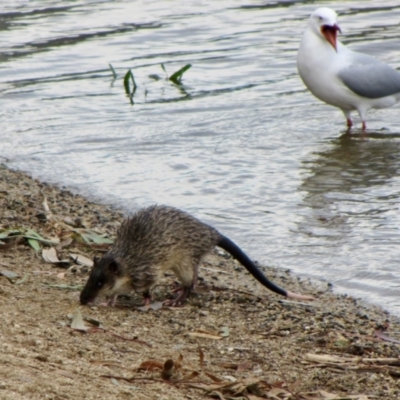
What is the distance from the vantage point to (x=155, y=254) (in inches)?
206

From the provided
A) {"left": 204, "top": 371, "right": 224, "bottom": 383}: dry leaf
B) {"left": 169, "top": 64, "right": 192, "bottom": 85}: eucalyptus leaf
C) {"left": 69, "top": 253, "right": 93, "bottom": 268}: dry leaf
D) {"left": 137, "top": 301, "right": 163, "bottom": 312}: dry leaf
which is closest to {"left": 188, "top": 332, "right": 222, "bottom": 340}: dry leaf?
{"left": 137, "top": 301, "right": 163, "bottom": 312}: dry leaf

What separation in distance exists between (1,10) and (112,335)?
1300 cm

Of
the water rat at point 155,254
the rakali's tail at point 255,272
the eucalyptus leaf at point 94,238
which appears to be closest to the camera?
the water rat at point 155,254

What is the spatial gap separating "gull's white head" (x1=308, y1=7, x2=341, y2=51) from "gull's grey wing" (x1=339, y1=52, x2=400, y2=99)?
1.17 ft

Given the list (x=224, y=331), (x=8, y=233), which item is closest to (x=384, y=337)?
(x=224, y=331)

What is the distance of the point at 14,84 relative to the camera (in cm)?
1208

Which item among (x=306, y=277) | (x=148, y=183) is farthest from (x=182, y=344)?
(x=148, y=183)

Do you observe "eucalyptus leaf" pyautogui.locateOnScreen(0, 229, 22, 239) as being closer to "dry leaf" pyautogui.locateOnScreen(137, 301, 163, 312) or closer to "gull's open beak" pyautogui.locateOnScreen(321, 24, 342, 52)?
"dry leaf" pyautogui.locateOnScreen(137, 301, 163, 312)

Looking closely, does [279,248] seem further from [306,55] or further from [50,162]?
[306,55]

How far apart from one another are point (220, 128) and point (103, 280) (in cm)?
542

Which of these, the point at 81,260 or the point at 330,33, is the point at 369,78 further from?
the point at 81,260

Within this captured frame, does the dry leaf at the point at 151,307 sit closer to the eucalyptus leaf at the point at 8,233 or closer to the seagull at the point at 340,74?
the eucalyptus leaf at the point at 8,233

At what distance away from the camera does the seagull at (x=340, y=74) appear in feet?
34.0

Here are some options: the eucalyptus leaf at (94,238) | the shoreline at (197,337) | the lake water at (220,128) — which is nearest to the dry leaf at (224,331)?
the shoreline at (197,337)
